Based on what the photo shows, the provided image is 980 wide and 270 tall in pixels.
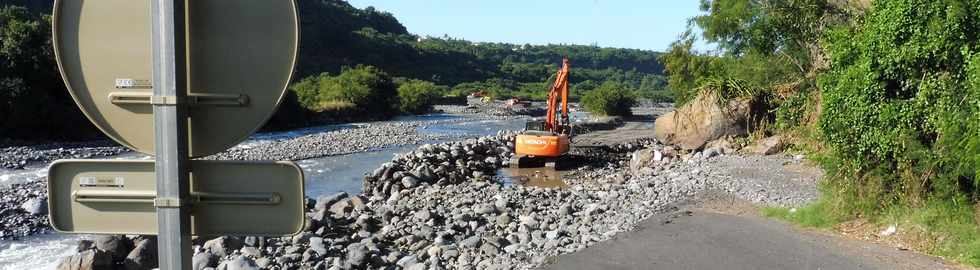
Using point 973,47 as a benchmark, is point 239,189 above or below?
below

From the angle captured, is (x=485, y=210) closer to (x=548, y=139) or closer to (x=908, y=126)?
(x=908, y=126)

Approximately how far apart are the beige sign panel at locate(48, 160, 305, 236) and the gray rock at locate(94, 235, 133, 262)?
8324 millimetres

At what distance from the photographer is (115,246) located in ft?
30.4

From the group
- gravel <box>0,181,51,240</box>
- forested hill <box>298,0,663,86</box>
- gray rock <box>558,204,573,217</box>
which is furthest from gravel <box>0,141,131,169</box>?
forested hill <box>298,0,663,86</box>

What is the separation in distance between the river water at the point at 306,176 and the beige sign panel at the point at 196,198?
8.78 m

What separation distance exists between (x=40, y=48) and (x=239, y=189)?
115 ft

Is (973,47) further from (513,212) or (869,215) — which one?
(513,212)

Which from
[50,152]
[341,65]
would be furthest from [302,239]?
[341,65]

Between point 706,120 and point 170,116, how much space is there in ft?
71.7

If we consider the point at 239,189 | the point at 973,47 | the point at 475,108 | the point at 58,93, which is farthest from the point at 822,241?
the point at 475,108

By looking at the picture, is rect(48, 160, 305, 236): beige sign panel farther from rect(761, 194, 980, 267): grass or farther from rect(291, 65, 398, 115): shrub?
rect(291, 65, 398, 115): shrub

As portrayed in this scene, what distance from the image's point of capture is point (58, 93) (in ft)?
Result: 102

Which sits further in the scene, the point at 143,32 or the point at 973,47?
the point at 973,47

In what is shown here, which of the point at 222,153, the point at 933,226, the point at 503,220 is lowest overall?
the point at 503,220
